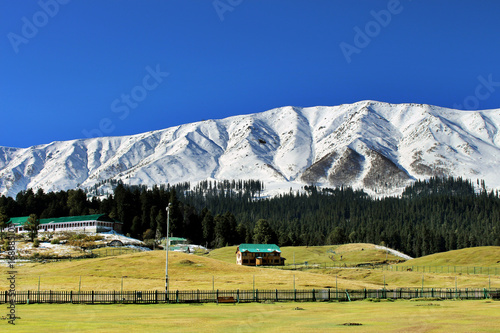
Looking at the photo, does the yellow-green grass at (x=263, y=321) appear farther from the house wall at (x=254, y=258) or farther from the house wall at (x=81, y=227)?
the house wall at (x=81, y=227)

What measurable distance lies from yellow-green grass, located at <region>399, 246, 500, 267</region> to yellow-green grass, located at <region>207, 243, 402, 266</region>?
15642 millimetres

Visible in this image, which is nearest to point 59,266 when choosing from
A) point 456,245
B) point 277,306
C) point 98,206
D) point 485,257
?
point 277,306

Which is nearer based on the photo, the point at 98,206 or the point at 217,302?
the point at 217,302

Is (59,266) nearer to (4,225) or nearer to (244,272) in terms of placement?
(244,272)

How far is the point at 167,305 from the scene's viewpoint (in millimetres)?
56062

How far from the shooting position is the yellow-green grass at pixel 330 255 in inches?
5896

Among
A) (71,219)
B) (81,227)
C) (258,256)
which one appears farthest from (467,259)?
(71,219)

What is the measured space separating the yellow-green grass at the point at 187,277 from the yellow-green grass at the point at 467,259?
104 ft

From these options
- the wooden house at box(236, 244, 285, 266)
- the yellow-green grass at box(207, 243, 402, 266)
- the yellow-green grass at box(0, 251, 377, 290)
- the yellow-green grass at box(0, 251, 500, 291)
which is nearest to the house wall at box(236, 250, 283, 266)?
the wooden house at box(236, 244, 285, 266)

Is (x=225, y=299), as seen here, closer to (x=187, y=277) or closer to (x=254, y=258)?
(x=187, y=277)

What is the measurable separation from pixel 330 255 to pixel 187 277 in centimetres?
8197

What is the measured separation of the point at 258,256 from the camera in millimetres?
144250

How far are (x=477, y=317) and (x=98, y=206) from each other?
574ft

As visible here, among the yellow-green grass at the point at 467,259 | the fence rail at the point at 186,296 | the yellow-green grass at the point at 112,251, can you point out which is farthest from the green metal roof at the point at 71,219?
the fence rail at the point at 186,296
